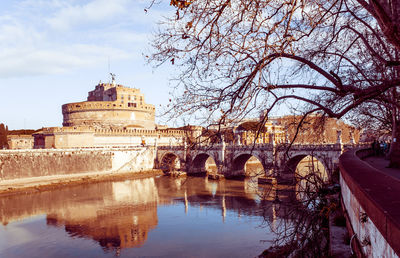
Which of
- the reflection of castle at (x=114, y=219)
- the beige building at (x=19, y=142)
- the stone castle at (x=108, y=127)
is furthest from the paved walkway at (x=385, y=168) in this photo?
the beige building at (x=19, y=142)

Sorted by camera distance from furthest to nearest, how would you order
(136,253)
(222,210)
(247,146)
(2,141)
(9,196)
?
(2,141) < (247,146) < (9,196) < (222,210) < (136,253)

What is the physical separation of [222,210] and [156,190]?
377 inches

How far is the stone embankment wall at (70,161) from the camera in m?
30.4

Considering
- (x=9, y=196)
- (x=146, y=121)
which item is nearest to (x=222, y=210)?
(x=9, y=196)

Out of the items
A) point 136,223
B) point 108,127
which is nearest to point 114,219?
point 136,223

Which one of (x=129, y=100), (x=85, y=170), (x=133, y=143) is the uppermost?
(x=129, y=100)

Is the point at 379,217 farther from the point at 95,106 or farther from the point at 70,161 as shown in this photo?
the point at 95,106

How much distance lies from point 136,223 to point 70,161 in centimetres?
2009

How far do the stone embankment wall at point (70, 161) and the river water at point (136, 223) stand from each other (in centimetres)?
584

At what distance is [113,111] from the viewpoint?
167 ft

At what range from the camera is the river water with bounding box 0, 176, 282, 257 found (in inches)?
→ 546

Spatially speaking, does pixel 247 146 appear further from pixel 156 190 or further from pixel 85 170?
pixel 85 170

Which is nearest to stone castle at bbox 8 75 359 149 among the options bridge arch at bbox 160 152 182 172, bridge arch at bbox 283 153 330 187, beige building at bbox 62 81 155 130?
beige building at bbox 62 81 155 130

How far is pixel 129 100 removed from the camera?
54.1m
